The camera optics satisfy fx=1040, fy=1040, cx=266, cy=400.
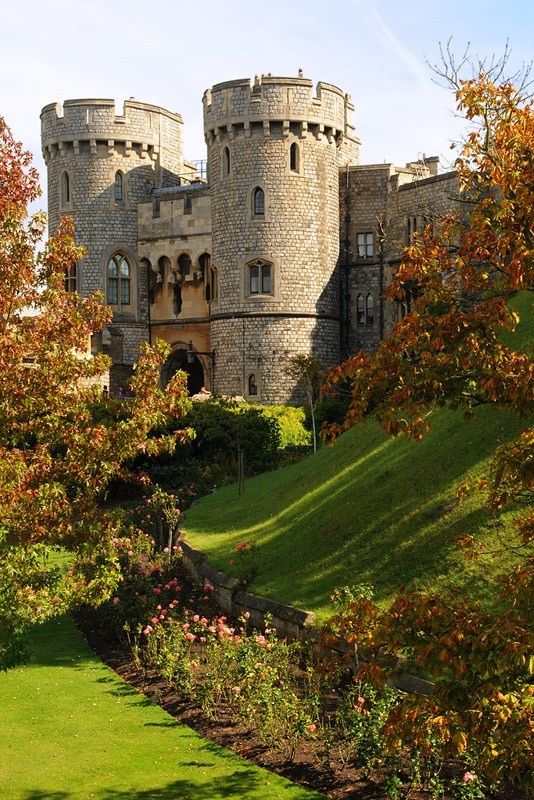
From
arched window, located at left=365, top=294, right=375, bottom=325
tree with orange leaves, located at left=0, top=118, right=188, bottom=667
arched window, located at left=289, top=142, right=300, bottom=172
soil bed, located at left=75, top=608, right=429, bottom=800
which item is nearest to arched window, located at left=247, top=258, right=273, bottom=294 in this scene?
arched window, located at left=289, top=142, right=300, bottom=172

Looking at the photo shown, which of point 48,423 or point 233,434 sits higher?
point 48,423

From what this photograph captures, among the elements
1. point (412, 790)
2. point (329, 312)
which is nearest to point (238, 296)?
point (329, 312)

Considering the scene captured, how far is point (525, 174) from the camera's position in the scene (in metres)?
6.57

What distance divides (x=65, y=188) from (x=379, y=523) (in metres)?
35.8

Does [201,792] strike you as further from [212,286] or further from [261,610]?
[212,286]

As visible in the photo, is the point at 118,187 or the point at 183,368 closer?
the point at 118,187

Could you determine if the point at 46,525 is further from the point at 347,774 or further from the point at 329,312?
the point at 329,312

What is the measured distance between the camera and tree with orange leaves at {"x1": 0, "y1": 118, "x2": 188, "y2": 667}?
9.79 meters

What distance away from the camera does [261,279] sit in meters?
41.8

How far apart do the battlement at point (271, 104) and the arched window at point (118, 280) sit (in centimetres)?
816

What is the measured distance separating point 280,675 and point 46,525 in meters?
3.40

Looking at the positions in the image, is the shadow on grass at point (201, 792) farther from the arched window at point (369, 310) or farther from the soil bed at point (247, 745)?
the arched window at point (369, 310)

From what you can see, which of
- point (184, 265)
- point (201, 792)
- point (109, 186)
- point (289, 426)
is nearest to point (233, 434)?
point (289, 426)

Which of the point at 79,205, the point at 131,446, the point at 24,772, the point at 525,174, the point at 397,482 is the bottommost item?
the point at 24,772
